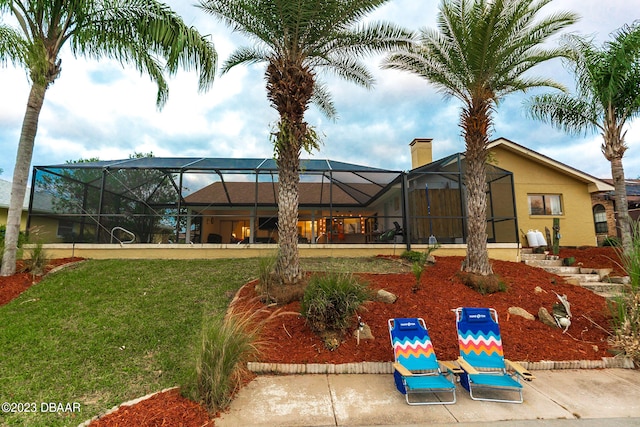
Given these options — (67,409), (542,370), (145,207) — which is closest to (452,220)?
(542,370)

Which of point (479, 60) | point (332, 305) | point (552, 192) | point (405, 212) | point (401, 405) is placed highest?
point (479, 60)

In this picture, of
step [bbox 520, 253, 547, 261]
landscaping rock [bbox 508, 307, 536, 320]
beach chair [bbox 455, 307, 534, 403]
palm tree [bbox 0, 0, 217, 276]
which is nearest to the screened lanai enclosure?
step [bbox 520, 253, 547, 261]

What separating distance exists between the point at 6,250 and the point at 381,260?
9559 mm

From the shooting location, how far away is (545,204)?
13.9m

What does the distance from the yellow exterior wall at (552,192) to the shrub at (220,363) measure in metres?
14.0

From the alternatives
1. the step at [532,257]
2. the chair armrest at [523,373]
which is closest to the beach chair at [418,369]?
the chair armrest at [523,373]

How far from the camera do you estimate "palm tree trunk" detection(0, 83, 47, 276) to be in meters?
6.62

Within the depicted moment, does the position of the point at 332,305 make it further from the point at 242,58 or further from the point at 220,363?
the point at 242,58

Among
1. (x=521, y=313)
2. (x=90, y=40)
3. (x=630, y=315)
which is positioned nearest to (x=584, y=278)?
(x=630, y=315)

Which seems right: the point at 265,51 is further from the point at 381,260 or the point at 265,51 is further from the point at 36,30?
the point at 381,260

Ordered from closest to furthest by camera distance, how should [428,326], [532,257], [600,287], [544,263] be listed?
[428,326] → [600,287] → [544,263] → [532,257]

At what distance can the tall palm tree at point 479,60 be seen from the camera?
20.3 feet

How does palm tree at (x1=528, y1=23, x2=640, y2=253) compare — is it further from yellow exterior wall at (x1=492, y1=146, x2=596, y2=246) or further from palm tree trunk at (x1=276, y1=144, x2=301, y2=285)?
palm tree trunk at (x1=276, y1=144, x2=301, y2=285)

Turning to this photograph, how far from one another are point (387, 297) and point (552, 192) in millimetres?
13072
